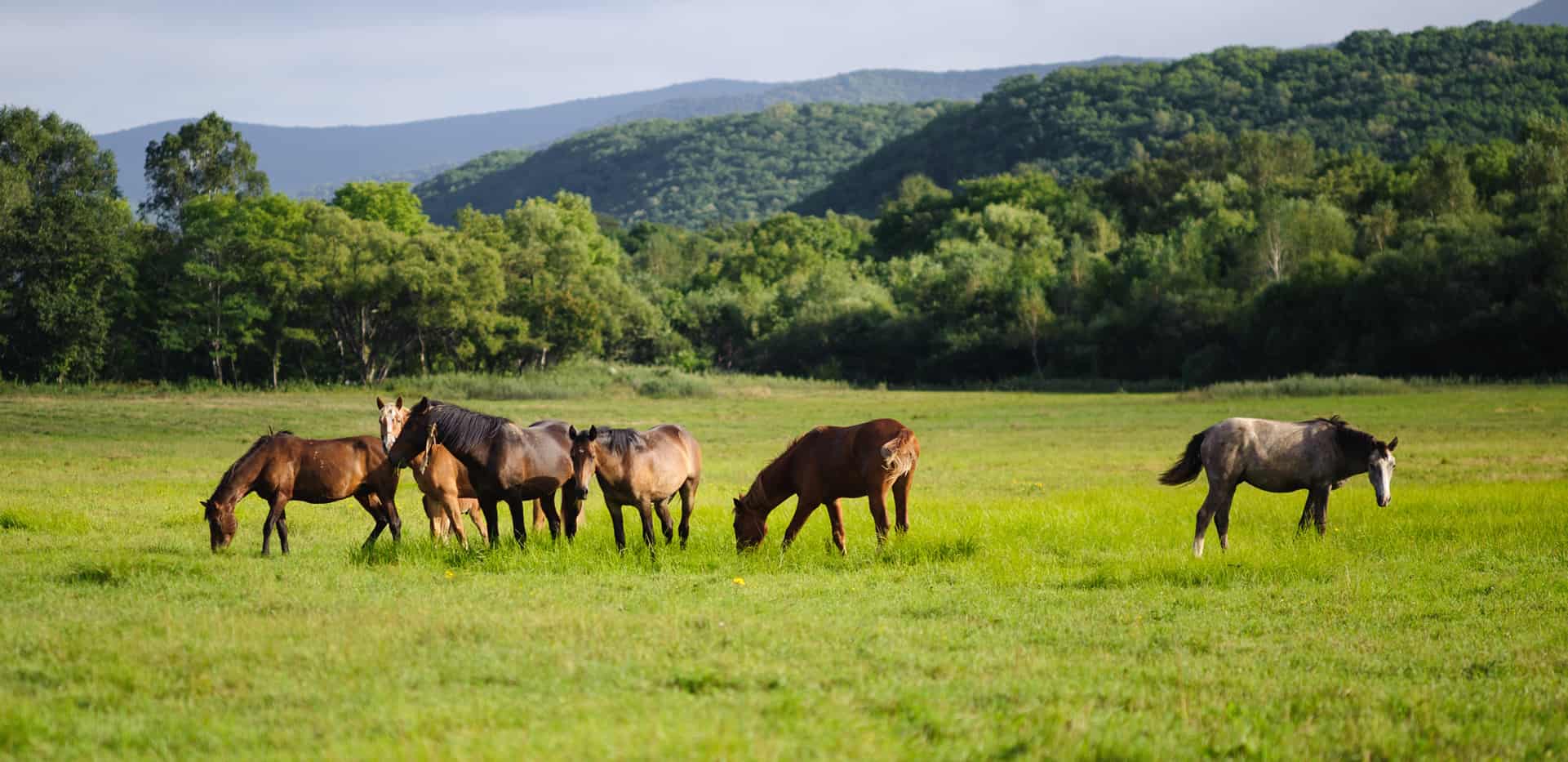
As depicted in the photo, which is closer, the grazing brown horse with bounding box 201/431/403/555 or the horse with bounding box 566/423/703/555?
the horse with bounding box 566/423/703/555

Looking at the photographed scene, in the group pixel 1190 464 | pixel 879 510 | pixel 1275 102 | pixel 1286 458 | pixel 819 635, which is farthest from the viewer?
pixel 1275 102

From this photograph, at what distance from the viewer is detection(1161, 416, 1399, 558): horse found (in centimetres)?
1462

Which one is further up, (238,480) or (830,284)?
(830,284)

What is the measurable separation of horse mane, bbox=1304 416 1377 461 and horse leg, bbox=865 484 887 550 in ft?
17.2

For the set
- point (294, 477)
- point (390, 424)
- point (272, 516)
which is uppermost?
point (390, 424)

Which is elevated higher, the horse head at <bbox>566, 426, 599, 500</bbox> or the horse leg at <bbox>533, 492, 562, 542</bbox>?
the horse head at <bbox>566, 426, 599, 500</bbox>

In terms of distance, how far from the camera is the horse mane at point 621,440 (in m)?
13.7

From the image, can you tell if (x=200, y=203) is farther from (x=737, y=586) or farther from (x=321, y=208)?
(x=737, y=586)

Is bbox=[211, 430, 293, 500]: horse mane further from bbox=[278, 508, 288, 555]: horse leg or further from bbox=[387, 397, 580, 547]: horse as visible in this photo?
bbox=[387, 397, 580, 547]: horse

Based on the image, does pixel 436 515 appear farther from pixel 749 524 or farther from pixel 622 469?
pixel 749 524

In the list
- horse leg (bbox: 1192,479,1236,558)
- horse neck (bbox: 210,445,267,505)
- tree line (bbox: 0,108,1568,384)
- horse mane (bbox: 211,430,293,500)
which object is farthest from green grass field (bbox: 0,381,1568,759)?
tree line (bbox: 0,108,1568,384)

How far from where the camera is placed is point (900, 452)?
1385cm

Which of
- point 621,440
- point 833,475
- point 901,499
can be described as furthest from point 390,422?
point 901,499

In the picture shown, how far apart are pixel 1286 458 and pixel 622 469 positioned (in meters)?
7.74
